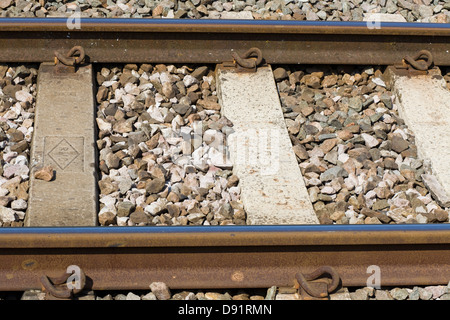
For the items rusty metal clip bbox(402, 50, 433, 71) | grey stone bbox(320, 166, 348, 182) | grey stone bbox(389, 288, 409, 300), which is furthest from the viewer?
rusty metal clip bbox(402, 50, 433, 71)

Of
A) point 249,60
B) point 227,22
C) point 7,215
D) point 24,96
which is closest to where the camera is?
point 7,215

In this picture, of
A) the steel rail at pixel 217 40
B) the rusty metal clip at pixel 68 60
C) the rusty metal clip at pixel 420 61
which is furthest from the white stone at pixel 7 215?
the rusty metal clip at pixel 420 61

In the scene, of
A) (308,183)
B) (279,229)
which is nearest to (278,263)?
(279,229)

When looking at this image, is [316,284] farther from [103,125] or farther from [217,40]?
[217,40]

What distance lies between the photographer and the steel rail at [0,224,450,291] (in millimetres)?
4016

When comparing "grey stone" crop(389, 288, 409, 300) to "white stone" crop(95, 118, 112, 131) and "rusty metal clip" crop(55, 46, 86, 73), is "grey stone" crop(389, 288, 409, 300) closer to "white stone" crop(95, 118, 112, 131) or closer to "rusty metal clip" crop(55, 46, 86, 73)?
"white stone" crop(95, 118, 112, 131)

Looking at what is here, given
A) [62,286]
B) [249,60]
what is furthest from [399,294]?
[249,60]

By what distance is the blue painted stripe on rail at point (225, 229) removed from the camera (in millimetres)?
4023

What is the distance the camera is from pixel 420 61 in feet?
20.1

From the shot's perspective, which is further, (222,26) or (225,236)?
(222,26)

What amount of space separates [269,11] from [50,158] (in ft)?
8.70

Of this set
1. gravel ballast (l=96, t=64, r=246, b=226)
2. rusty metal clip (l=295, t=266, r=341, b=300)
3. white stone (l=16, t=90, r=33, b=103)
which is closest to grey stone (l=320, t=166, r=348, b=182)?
gravel ballast (l=96, t=64, r=246, b=226)

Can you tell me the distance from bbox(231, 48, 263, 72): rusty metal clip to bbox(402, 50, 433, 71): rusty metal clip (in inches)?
45.4

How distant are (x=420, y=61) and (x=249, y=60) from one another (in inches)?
53.1
